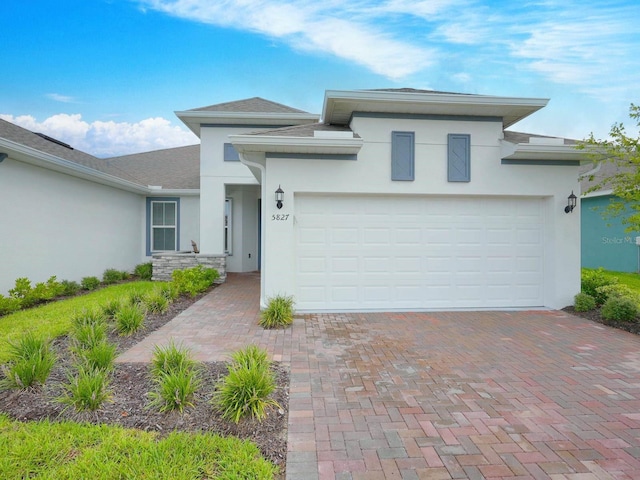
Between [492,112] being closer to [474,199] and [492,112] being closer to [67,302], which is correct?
[474,199]

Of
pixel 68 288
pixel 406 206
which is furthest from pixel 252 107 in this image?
pixel 68 288

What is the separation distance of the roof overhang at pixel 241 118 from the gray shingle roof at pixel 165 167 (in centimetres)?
296

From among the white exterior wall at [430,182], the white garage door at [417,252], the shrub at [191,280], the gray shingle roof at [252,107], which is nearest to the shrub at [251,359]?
the white exterior wall at [430,182]

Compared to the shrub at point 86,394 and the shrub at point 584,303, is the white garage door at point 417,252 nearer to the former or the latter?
the shrub at point 584,303

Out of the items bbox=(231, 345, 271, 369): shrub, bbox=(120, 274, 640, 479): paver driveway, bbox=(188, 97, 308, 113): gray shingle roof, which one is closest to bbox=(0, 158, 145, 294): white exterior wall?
bbox=(188, 97, 308, 113): gray shingle roof

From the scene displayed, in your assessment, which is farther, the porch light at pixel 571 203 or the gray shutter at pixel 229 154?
the gray shutter at pixel 229 154

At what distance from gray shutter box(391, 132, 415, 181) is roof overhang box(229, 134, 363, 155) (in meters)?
0.93

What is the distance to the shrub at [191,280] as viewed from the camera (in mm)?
8867

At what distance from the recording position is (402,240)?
7492 millimetres

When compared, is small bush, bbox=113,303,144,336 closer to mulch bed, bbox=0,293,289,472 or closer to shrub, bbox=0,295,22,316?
mulch bed, bbox=0,293,289,472

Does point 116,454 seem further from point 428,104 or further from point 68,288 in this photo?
point 68,288

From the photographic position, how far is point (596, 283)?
25.4 ft

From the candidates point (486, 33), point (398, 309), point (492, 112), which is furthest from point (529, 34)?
point (398, 309)

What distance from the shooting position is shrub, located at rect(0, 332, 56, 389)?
11.8ft
